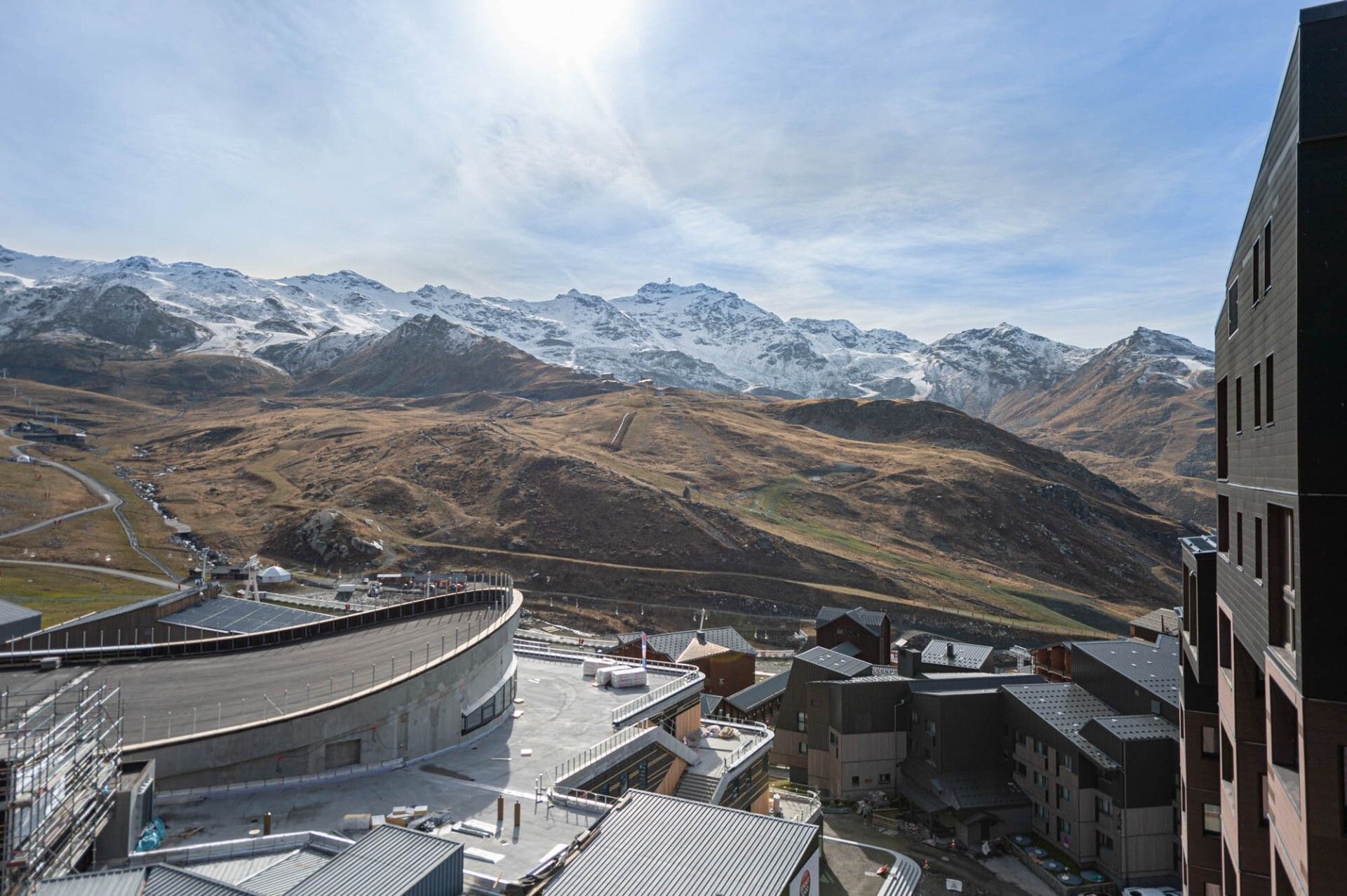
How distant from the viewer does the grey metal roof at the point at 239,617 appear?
47.6 metres

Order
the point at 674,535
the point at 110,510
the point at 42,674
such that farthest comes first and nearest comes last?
the point at 110,510, the point at 674,535, the point at 42,674

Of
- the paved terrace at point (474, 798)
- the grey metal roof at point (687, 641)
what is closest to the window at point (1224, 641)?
the paved terrace at point (474, 798)

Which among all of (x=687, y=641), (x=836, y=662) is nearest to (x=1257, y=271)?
(x=836, y=662)

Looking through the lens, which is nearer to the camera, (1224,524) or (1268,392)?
(1268,392)

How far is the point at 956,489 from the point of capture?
126 m

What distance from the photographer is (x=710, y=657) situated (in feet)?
194

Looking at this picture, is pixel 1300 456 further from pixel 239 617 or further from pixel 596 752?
pixel 239 617

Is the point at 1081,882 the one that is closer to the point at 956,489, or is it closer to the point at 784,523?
the point at 784,523

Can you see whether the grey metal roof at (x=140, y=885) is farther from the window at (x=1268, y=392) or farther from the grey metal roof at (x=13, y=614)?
the grey metal roof at (x=13, y=614)

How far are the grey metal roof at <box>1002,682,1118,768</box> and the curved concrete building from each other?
26353 mm

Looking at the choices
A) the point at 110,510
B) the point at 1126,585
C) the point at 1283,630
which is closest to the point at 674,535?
the point at 1126,585

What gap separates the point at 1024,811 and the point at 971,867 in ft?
17.0

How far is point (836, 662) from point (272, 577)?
218ft

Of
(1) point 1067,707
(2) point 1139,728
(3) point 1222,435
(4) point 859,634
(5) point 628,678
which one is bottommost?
(4) point 859,634
